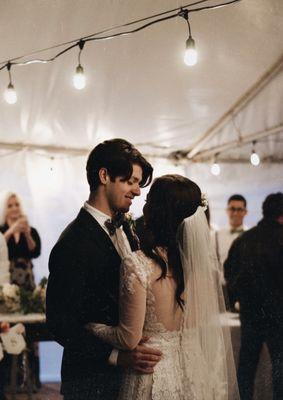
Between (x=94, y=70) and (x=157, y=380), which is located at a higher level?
(x=94, y=70)

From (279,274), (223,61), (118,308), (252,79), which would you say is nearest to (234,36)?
(223,61)

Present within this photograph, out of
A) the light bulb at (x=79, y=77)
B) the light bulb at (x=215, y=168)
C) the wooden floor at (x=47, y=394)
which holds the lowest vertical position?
the wooden floor at (x=47, y=394)

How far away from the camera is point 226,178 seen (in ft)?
26.1

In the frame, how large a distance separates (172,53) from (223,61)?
52 cm

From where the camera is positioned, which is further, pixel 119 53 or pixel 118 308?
pixel 119 53

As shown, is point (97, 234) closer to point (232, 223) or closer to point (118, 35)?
point (118, 35)

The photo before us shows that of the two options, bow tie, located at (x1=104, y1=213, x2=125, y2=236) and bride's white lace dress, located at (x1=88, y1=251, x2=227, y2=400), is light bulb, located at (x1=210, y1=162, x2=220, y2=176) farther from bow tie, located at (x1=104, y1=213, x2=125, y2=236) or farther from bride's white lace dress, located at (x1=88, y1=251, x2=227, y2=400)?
bride's white lace dress, located at (x1=88, y1=251, x2=227, y2=400)

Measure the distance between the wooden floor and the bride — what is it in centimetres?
331

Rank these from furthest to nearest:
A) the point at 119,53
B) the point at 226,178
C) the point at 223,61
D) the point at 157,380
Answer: the point at 226,178 → the point at 223,61 → the point at 119,53 → the point at 157,380

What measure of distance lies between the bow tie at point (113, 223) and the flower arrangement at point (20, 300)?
2098 mm

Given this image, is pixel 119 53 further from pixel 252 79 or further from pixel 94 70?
pixel 252 79

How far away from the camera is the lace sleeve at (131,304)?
2035 millimetres

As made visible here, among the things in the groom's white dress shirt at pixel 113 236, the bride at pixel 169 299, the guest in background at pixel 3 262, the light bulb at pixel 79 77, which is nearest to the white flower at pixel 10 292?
the guest in background at pixel 3 262

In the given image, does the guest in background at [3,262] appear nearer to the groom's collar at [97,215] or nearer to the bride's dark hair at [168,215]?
the groom's collar at [97,215]
